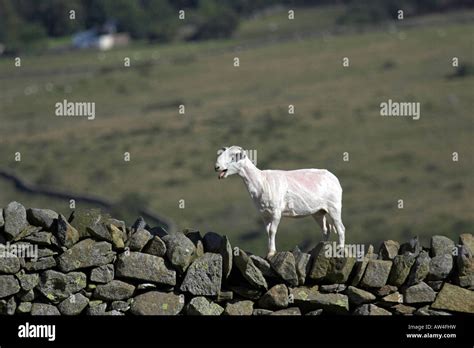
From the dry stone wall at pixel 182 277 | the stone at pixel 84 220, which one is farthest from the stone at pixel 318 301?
the stone at pixel 84 220

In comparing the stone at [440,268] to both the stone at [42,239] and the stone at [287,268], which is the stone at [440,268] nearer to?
the stone at [287,268]

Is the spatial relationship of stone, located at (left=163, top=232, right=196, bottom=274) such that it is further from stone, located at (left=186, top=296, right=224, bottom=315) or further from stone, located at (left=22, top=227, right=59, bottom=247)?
stone, located at (left=22, top=227, right=59, bottom=247)

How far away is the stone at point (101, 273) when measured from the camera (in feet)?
57.2

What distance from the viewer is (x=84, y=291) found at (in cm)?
1750

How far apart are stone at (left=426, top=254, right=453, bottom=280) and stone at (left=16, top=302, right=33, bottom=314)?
17.3 ft

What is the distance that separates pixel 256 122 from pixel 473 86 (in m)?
16.5

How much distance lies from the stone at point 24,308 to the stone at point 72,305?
1.28 feet

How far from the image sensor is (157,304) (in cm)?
1748

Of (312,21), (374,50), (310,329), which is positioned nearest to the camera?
(310,329)

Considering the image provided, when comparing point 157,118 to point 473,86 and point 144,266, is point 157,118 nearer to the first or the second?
point 473,86

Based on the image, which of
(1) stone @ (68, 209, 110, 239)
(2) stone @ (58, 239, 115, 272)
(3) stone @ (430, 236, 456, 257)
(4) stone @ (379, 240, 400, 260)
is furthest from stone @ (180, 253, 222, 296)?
(3) stone @ (430, 236, 456, 257)

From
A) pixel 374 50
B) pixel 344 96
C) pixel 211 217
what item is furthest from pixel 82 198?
pixel 374 50

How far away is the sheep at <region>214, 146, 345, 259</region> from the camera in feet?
58.3

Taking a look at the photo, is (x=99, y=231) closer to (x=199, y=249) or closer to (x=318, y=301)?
(x=199, y=249)
